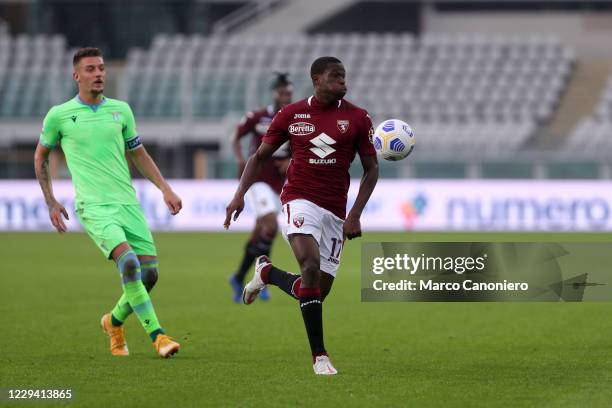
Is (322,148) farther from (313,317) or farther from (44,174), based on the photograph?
(44,174)

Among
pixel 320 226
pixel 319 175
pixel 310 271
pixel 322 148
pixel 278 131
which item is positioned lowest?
pixel 310 271

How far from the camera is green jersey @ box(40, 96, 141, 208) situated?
948 cm

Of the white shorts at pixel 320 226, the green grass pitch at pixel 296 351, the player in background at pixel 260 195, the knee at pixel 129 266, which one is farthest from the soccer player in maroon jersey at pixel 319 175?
the player in background at pixel 260 195

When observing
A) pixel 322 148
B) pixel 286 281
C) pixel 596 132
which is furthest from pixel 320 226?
pixel 596 132

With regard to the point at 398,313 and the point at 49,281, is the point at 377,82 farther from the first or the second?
the point at 398,313

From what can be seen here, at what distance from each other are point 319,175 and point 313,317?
998mm

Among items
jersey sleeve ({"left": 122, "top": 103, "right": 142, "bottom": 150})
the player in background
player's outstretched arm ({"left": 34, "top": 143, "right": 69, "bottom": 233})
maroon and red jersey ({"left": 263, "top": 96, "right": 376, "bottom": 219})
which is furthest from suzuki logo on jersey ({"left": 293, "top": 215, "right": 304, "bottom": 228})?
the player in background

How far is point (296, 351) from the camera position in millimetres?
10039

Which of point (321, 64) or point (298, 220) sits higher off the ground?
point (321, 64)

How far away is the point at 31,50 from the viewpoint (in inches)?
A: 1577

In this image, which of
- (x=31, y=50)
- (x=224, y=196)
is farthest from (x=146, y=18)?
(x=224, y=196)

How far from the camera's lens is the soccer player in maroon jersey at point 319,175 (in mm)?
8508

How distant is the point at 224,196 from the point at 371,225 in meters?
3.52

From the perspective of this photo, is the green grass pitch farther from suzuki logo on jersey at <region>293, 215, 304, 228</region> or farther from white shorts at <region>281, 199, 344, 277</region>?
suzuki logo on jersey at <region>293, 215, 304, 228</region>
